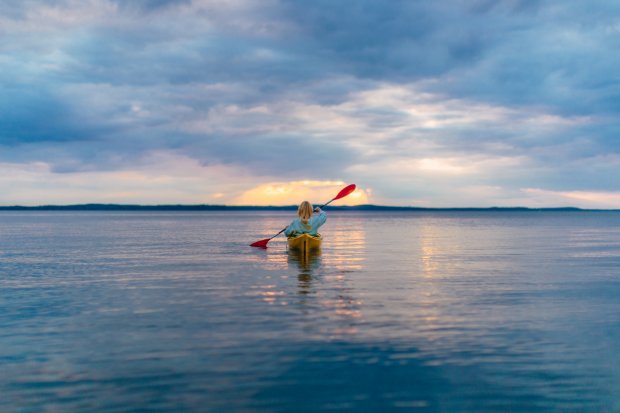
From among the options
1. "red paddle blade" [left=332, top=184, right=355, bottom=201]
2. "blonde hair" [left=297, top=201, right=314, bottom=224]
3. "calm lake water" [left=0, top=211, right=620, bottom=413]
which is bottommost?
→ "calm lake water" [left=0, top=211, right=620, bottom=413]

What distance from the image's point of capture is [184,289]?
69.6 ft

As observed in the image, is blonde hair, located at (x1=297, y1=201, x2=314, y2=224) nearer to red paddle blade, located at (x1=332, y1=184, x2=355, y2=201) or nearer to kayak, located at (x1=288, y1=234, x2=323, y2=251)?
kayak, located at (x1=288, y1=234, x2=323, y2=251)

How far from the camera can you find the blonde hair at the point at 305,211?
34.2m

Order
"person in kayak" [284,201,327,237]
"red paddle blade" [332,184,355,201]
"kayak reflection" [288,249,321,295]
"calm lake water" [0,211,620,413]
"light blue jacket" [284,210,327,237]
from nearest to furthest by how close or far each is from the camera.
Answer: "calm lake water" [0,211,620,413]
"kayak reflection" [288,249,321,295]
"person in kayak" [284,201,327,237]
"light blue jacket" [284,210,327,237]
"red paddle blade" [332,184,355,201]

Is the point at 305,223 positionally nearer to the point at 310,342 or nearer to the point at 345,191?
the point at 345,191

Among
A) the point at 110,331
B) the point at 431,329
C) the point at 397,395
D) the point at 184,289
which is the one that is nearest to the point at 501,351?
the point at 431,329

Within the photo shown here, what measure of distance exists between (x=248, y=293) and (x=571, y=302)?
35.1 ft

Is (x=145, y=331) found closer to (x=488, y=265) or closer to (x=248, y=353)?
(x=248, y=353)

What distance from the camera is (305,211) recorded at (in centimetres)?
3444

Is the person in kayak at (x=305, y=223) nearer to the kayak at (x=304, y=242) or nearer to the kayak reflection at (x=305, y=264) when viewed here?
the kayak at (x=304, y=242)

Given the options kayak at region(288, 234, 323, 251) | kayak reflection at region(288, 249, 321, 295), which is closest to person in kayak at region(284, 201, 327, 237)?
kayak at region(288, 234, 323, 251)

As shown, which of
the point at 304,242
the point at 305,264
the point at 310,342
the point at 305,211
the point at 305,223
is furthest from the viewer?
the point at 304,242

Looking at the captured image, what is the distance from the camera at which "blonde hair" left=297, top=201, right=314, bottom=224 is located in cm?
3419

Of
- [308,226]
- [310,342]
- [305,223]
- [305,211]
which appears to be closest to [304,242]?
[308,226]
